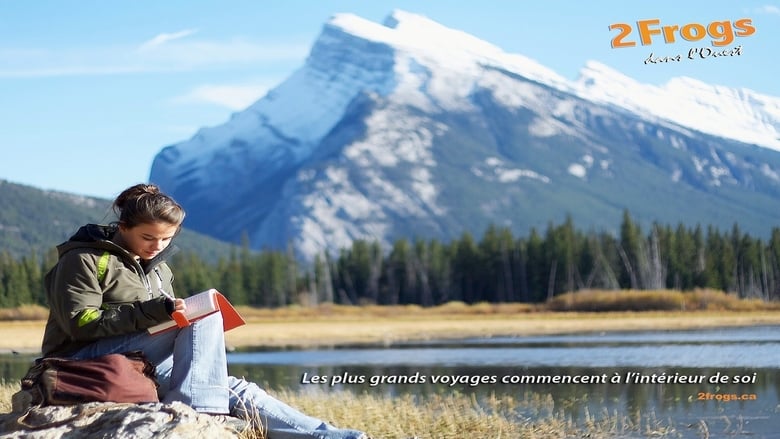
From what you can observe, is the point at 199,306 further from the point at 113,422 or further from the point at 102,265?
the point at 113,422

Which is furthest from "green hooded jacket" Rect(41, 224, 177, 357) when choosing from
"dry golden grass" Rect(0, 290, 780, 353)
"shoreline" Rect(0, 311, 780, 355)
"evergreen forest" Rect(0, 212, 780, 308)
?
"evergreen forest" Rect(0, 212, 780, 308)

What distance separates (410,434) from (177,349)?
4.83 metres

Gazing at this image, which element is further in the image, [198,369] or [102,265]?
[198,369]

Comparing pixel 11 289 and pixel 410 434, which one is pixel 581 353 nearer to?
pixel 410 434

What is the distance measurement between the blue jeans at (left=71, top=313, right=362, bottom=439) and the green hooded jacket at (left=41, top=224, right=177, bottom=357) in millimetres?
197

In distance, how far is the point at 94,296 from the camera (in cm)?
738

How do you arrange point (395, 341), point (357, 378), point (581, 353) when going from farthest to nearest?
point (395, 341)
point (581, 353)
point (357, 378)

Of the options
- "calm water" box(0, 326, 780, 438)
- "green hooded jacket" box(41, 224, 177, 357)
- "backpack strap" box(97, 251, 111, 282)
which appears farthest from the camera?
"calm water" box(0, 326, 780, 438)

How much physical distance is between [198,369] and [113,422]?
644 millimetres

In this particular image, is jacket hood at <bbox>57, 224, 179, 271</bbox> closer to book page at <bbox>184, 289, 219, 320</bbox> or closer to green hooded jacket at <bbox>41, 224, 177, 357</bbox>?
green hooded jacket at <bbox>41, 224, 177, 357</bbox>

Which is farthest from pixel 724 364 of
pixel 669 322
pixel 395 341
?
pixel 669 322

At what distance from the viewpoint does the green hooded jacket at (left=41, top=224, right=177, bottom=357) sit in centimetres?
730

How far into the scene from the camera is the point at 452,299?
12338 cm

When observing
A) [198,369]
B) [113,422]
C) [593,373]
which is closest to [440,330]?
[593,373]
